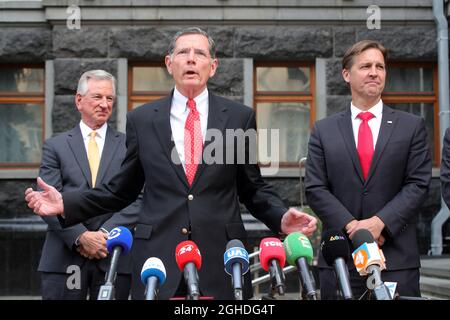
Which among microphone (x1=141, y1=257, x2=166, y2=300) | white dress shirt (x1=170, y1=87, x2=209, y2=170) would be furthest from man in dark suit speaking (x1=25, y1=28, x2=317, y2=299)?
microphone (x1=141, y1=257, x2=166, y2=300)

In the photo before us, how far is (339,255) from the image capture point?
9.89 feet

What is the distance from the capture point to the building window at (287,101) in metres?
11.0

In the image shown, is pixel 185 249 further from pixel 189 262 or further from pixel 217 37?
pixel 217 37

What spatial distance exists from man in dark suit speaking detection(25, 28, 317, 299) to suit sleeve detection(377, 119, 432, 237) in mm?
675

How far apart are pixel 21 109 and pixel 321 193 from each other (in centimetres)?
751

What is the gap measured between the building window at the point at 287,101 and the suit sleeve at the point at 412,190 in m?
6.46

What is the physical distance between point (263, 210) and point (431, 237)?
22.8 feet

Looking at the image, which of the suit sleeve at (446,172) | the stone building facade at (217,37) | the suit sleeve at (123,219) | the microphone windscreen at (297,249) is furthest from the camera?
the stone building facade at (217,37)

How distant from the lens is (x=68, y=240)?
4926 millimetres

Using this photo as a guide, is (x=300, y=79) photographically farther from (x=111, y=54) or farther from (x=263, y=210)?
(x=263, y=210)

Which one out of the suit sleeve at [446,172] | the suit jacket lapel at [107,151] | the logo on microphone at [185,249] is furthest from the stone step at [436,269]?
the logo on microphone at [185,249]

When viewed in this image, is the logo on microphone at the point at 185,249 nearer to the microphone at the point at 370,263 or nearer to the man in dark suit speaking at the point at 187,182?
the microphone at the point at 370,263
